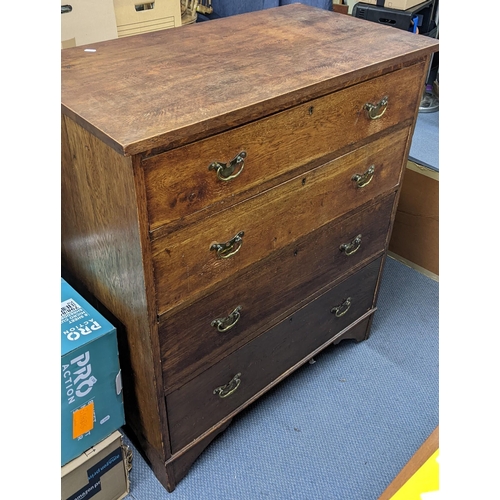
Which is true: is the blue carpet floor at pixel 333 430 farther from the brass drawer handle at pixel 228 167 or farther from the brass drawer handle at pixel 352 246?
the brass drawer handle at pixel 228 167

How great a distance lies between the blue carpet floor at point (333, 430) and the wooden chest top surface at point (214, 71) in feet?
3.12

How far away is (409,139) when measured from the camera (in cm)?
141

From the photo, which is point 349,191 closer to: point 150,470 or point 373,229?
point 373,229

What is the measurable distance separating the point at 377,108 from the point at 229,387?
78cm

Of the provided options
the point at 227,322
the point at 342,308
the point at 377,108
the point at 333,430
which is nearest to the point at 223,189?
the point at 227,322

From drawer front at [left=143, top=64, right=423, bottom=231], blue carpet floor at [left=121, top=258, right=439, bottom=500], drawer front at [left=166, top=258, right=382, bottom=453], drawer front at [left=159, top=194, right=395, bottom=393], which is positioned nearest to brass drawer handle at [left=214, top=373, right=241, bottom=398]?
drawer front at [left=166, top=258, right=382, bottom=453]

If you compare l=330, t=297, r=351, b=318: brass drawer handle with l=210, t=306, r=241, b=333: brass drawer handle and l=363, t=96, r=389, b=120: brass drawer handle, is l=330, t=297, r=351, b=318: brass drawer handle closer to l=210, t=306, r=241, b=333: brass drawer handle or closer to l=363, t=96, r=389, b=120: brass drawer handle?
l=210, t=306, r=241, b=333: brass drawer handle

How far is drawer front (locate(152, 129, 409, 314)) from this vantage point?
992 millimetres

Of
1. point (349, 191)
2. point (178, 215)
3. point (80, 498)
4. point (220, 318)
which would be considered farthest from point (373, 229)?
point (80, 498)

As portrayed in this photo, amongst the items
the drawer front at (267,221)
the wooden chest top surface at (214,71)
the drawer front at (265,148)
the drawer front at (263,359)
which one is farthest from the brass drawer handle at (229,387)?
the wooden chest top surface at (214,71)

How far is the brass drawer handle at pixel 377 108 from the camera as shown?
1201 mm

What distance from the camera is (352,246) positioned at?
1.46 metres

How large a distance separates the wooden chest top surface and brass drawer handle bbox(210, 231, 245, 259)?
0.24 m

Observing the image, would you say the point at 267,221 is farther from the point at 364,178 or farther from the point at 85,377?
the point at 85,377
